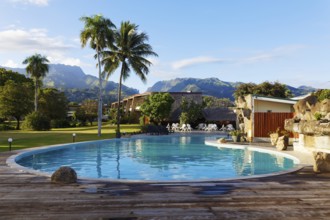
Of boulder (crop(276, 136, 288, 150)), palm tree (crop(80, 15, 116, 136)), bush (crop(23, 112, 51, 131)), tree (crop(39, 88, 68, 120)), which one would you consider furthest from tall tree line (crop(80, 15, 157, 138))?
tree (crop(39, 88, 68, 120))

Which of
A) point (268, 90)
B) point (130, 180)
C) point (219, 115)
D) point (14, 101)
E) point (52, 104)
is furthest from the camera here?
point (52, 104)

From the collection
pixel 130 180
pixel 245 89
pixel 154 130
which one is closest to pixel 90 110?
pixel 245 89

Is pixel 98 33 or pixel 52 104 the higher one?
pixel 98 33

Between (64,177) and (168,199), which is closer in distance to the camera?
(168,199)

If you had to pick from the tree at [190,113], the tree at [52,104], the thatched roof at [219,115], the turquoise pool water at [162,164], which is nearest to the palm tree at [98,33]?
the turquoise pool water at [162,164]

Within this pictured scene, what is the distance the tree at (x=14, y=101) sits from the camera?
1726 inches

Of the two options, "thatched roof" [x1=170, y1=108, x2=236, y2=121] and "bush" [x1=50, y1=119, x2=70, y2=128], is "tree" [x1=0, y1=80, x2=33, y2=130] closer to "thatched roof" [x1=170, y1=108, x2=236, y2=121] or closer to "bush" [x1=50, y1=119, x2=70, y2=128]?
"bush" [x1=50, y1=119, x2=70, y2=128]

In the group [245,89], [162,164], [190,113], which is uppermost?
[245,89]

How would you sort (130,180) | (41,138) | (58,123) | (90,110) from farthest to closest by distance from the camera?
(90,110)
(58,123)
(41,138)
(130,180)

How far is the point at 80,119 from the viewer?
181 feet

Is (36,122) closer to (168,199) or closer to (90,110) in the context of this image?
(90,110)

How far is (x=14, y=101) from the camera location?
44312 mm

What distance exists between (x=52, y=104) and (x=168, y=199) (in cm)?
4902

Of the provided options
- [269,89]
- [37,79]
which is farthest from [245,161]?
[37,79]
